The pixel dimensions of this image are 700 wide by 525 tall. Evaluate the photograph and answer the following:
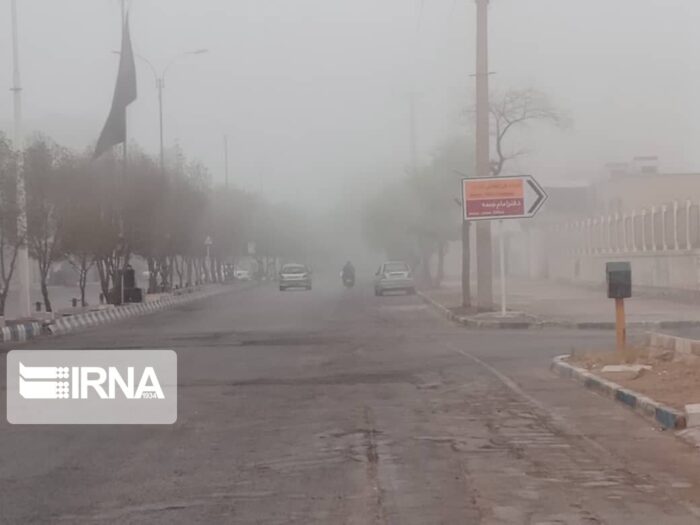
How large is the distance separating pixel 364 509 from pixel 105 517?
1694 millimetres

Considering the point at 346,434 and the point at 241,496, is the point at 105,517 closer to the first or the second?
the point at 241,496

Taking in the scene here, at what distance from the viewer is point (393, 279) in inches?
2148

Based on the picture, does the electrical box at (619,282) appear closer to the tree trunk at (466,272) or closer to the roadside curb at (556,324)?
the roadside curb at (556,324)

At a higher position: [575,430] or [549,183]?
[549,183]

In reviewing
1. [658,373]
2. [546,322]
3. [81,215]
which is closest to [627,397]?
[658,373]

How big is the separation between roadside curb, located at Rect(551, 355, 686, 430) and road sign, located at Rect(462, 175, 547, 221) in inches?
529

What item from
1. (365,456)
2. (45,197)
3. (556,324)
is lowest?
(556,324)

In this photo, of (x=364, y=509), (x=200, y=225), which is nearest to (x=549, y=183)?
(x=200, y=225)

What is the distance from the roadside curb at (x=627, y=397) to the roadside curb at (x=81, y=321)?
15.5 m

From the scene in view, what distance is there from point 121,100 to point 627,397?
28.2m

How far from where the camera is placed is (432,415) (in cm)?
1245

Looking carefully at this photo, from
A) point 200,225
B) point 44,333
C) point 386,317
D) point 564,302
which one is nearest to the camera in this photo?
point 44,333

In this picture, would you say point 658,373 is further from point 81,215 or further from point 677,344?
point 81,215

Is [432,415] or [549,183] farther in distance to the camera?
[549,183]
